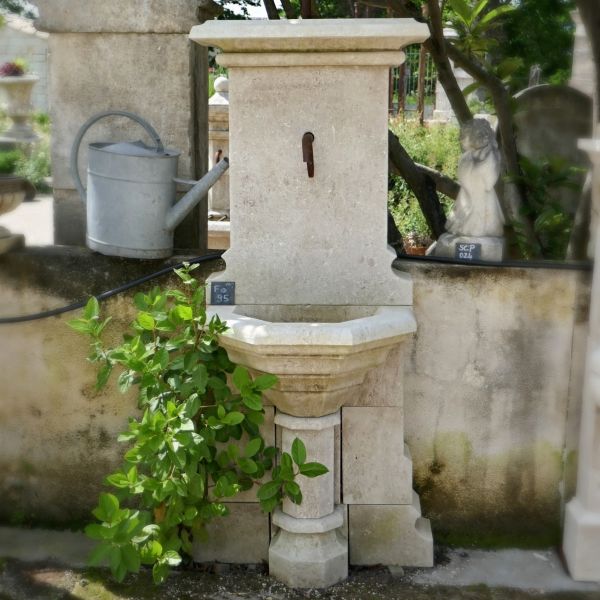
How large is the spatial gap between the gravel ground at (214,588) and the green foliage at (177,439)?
0.21 m

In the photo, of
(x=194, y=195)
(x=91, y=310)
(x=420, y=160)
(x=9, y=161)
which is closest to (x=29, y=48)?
(x=9, y=161)


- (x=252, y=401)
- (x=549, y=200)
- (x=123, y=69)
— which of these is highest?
(x=123, y=69)

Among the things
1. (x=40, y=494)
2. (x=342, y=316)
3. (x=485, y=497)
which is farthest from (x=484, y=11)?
(x=40, y=494)

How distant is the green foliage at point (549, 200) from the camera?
4.57 meters

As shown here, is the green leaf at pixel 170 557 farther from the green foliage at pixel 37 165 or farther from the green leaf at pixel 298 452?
the green foliage at pixel 37 165

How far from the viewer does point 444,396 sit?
3836mm

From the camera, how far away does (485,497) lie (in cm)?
391

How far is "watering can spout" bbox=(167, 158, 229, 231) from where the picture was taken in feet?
12.2

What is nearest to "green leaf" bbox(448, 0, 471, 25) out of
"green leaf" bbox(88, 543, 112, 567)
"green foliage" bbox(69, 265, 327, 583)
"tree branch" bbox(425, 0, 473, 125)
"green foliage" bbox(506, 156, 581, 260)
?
"tree branch" bbox(425, 0, 473, 125)

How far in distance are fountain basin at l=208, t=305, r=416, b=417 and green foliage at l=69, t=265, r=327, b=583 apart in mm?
69

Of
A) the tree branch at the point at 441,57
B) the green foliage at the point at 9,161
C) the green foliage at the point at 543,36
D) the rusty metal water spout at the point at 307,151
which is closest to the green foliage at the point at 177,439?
the rusty metal water spout at the point at 307,151

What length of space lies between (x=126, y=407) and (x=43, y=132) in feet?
4.41

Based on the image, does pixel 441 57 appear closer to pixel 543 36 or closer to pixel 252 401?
pixel 543 36

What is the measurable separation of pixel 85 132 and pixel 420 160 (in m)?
5.43
